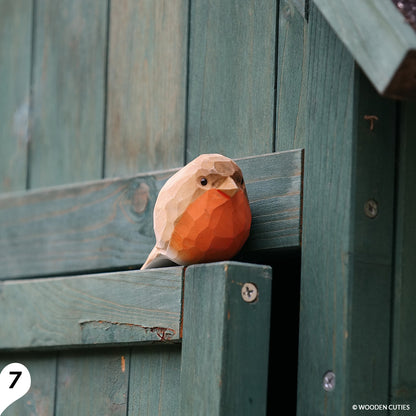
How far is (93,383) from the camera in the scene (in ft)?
5.41

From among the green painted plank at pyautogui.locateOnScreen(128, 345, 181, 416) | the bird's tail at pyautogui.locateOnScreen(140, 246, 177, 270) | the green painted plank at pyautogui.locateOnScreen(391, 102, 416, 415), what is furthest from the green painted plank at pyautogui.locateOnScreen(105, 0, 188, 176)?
the green painted plank at pyautogui.locateOnScreen(391, 102, 416, 415)

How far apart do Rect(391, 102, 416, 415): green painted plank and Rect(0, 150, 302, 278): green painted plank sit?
0.55 ft

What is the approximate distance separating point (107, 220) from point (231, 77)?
433 millimetres

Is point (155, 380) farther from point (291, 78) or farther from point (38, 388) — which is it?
point (291, 78)

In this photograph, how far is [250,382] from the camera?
1312 mm

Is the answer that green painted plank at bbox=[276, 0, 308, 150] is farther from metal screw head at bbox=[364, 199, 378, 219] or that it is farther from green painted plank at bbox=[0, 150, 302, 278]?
metal screw head at bbox=[364, 199, 378, 219]

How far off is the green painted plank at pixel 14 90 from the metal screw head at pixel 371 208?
1.05 m

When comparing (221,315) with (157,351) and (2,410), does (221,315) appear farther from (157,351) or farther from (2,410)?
(2,410)

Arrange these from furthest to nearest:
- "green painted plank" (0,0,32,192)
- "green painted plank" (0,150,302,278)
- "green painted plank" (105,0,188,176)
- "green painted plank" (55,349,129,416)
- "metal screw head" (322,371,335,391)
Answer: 1. "green painted plank" (0,0,32,192)
2. "green painted plank" (105,0,188,176)
3. "green painted plank" (55,349,129,416)
4. "green painted plank" (0,150,302,278)
5. "metal screw head" (322,371,335,391)

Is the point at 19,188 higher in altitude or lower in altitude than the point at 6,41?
lower

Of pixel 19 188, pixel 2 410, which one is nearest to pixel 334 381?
pixel 2 410

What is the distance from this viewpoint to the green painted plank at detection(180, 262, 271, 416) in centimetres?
129

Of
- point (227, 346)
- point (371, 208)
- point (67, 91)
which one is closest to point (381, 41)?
point (371, 208)

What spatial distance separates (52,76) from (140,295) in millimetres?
763
